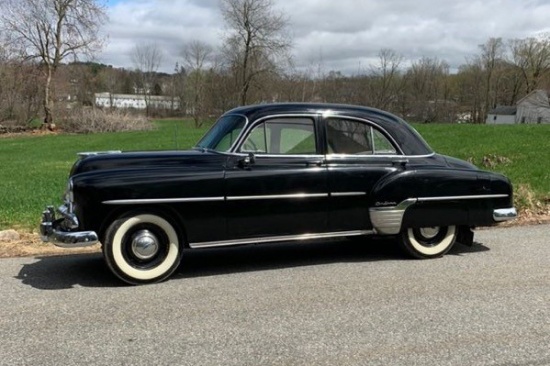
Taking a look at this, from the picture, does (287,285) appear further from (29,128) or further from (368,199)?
(29,128)

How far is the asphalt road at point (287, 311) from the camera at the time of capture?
Answer: 12.1 feet

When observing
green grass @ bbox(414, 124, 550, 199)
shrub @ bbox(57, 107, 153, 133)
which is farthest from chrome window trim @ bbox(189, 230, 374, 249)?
shrub @ bbox(57, 107, 153, 133)

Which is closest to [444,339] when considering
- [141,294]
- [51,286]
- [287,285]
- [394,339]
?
[394,339]

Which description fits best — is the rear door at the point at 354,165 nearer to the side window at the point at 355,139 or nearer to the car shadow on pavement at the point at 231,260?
the side window at the point at 355,139

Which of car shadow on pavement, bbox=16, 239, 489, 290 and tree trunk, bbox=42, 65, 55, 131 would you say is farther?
tree trunk, bbox=42, 65, 55, 131

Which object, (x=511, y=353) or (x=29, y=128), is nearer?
(x=511, y=353)

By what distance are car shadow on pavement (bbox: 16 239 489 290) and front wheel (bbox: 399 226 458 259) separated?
0.18 m

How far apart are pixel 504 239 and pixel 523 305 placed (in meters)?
2.73

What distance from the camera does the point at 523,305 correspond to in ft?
15.1

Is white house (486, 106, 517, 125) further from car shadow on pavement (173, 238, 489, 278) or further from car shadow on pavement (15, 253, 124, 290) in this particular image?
car shadow on pavement (15, 253, 124, 290)

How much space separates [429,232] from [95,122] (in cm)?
4923

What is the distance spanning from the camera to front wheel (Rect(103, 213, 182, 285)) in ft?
17.0

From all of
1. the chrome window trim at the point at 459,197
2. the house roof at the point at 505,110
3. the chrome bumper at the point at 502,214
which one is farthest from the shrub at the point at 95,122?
the house roof at the point at 505,110

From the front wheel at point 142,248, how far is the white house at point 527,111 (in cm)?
9546
